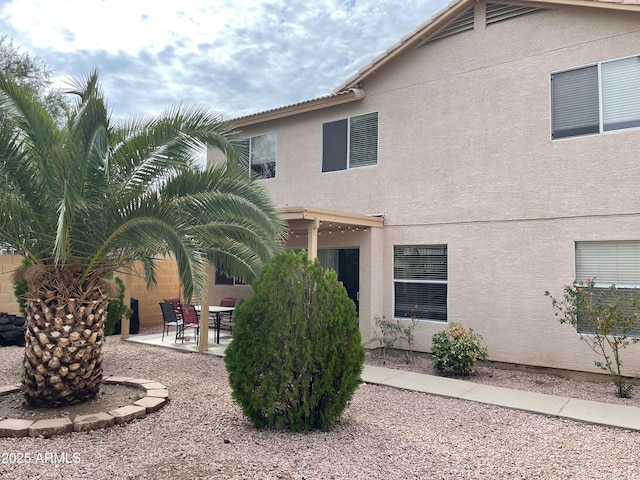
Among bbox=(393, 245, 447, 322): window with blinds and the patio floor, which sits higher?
bbox=(393, 245, 447, 322): window with blinds

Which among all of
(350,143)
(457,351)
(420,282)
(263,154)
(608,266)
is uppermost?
(263,154)

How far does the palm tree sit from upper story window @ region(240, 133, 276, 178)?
6816 mm

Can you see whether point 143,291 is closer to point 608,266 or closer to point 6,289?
point 6,289

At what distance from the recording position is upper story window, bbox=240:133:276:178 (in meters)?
13.4

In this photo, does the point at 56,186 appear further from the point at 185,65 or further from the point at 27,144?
the point at 185,65

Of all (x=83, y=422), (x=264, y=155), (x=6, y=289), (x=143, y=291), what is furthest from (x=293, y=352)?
(x=143, y=291)

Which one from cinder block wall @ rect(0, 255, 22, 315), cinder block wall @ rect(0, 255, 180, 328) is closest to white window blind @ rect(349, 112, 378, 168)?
cinder block wall @ rect(0, 255, 180, 328)

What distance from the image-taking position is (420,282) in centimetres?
1062

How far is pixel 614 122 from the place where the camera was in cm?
849

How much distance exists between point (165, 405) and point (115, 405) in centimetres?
64

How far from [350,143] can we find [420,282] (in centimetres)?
387

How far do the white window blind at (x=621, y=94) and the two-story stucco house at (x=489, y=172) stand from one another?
22 mm

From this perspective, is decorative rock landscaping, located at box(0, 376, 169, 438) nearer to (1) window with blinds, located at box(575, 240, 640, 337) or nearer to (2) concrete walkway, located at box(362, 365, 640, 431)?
(2) concrete walkway, located at box(362, 365, 640, 431)

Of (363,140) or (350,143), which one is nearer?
(363,140)
